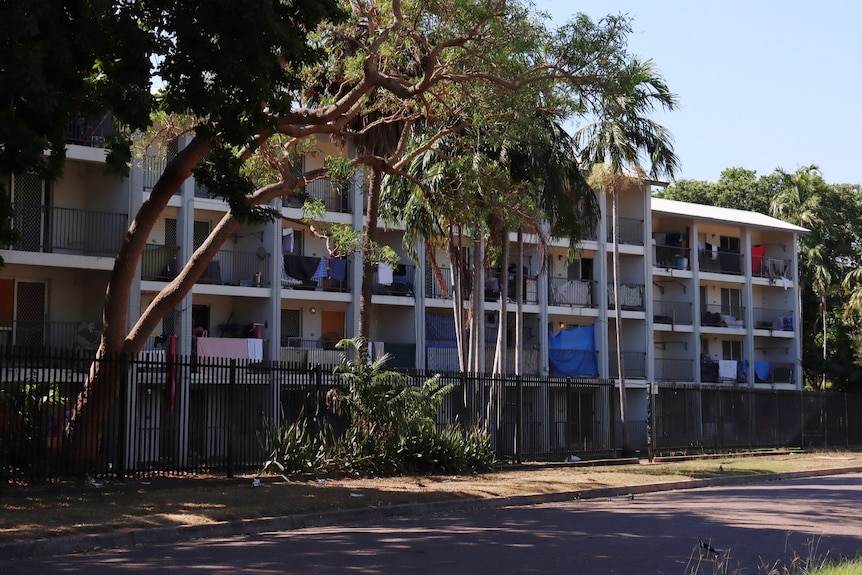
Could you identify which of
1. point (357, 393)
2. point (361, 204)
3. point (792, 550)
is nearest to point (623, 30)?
point (357, 393)

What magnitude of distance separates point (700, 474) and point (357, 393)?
8.85m

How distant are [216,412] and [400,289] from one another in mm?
19250

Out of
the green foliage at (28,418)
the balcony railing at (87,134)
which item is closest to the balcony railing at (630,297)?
the balcony railing at (87,134)

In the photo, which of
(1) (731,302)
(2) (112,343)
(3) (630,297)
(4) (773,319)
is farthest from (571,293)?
(2) (112,343)

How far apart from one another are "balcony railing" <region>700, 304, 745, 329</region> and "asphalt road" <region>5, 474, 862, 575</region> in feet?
112

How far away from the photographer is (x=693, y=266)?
160 feet

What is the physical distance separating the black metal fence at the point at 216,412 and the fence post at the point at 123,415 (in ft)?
0.06

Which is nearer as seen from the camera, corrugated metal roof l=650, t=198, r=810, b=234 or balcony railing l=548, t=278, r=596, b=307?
balcony railing l=548, t=278, r=596, b=307

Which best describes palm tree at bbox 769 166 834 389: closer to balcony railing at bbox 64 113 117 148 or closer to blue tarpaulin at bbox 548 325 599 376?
blue tarpaulin at bbox 548 325 599 376

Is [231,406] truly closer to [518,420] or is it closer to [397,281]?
[518,420]

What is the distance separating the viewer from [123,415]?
17484mm

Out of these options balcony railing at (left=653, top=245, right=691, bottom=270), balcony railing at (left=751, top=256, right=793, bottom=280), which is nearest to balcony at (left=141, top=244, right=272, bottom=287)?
balcony railing at (left=653, top=245, right=691, bottom=270)

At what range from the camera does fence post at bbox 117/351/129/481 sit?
1741 cm

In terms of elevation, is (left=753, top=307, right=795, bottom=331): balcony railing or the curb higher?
(left=753, top=307, right=795, bottom=331): balcony railing
